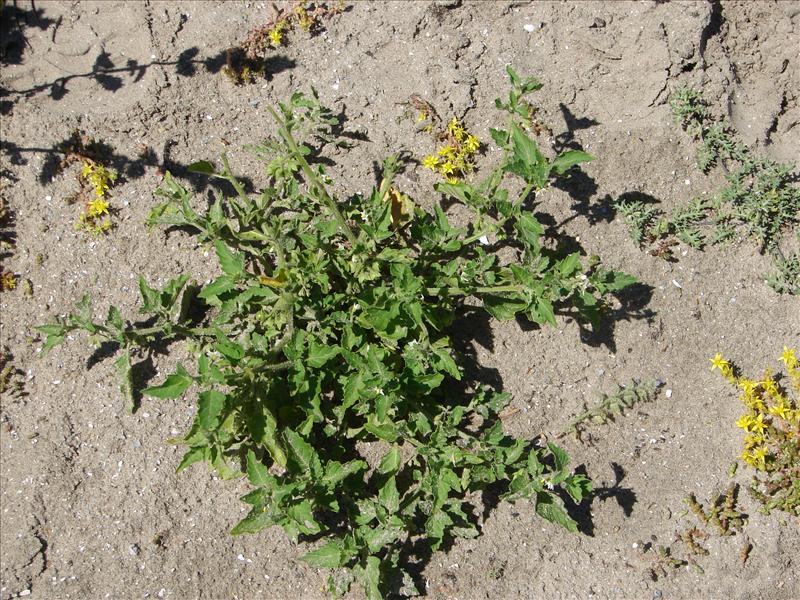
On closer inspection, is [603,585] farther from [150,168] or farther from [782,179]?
[150,168]

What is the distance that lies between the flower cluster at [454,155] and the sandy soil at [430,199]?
0.43 feet

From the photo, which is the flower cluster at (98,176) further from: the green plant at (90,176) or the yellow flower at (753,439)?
the yellow flower at (753,439)

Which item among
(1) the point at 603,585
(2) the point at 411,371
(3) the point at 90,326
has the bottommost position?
(1) the point at 603,585

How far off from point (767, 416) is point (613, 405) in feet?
3.41

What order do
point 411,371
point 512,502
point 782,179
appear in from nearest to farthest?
point 411,371, point 512,502, point 782,179

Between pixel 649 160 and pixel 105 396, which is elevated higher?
pixel 649 160

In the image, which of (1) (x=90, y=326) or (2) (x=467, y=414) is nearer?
(1) (x=90, y=326)

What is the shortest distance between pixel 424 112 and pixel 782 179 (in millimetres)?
2521

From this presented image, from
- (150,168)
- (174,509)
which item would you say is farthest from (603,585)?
(150,168)

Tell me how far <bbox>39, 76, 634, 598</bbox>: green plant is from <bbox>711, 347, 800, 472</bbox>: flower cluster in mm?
1136

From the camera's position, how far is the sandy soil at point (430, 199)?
15.1 ft

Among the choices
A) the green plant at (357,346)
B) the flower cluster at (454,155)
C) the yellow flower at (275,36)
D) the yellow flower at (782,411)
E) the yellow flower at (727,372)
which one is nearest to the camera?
the green plant at (357,346)

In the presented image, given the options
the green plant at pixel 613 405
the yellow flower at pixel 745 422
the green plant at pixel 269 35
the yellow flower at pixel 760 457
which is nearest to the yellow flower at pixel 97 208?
the green plant at pixel 269 35

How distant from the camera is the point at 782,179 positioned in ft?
15.8
